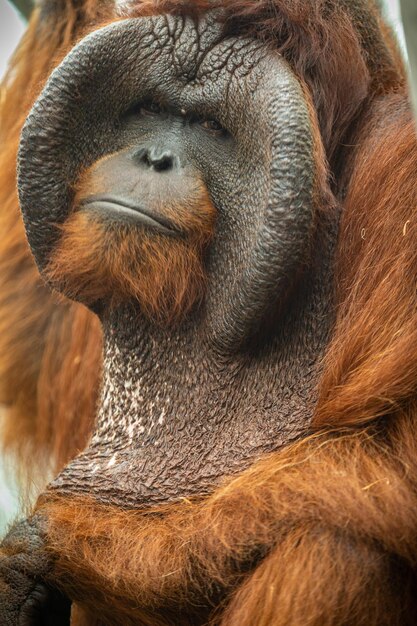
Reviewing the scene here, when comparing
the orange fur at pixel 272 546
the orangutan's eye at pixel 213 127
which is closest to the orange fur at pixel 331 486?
the orange fur at pixel 272 546

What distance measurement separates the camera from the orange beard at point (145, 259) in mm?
2078

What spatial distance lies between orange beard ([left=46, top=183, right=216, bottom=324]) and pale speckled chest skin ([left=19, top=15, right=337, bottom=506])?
0.12 feet

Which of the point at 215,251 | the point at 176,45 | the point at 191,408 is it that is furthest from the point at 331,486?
the point at 176,45

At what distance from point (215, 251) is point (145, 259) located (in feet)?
0.47

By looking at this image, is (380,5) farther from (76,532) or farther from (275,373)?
(76,532)

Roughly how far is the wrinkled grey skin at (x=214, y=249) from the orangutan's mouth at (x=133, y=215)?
0.37 feet

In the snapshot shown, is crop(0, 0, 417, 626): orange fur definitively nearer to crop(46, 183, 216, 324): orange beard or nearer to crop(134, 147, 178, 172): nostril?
crop(46, 183, 216, 324): orange beard

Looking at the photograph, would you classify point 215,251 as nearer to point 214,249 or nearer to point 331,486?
point 214,249

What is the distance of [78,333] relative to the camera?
9.16ft

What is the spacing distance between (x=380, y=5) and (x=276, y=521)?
4.28 ft

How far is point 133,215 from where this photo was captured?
207cm

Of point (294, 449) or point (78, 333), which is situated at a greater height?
point (78, 333)

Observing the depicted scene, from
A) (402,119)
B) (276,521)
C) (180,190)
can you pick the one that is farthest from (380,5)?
(276,521)

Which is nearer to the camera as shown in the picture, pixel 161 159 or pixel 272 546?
pixel 272 546
